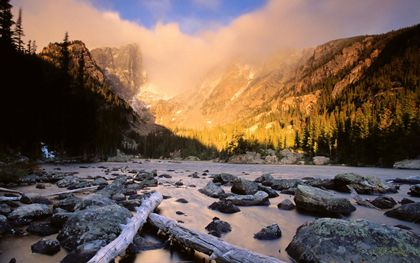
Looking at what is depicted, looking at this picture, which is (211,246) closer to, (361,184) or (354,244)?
(354,244)

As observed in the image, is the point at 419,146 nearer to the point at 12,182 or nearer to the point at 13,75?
the point at 12,182

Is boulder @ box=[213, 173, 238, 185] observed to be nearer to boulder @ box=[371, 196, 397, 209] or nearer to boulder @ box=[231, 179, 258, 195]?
boulder @ box=[231, 179, 258, 195]

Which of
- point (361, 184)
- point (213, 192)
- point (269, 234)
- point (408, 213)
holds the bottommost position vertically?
point (269, 234)

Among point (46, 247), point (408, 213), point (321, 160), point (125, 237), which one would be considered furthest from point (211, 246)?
point (321, 160)

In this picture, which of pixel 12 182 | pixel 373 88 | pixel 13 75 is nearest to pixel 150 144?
pixel 373 88

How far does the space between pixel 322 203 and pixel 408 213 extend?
10.6 ft

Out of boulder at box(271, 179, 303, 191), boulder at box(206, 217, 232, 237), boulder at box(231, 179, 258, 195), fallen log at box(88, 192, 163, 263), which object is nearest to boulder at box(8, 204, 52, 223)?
fallen log at box(88, 192, 163, 263)

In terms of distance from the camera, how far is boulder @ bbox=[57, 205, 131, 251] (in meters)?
7.21

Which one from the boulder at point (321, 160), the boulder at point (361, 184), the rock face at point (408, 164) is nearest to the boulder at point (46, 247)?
the boulder at point (361, 184)

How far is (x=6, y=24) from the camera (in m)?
35.1

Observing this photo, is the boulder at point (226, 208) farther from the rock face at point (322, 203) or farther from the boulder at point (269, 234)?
the boulder at point (269, 234)

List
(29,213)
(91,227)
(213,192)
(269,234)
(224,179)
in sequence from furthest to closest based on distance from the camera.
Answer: (224,179) < (213,192) < (29,213) < (269,234) < (91,227)

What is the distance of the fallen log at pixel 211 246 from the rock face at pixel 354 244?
1631mm

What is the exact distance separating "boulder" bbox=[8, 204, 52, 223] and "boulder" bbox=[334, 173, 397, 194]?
1754 centimetres
